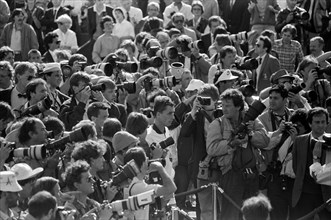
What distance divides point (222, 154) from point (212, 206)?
0.59 m

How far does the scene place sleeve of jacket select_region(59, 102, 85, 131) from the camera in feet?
43.0

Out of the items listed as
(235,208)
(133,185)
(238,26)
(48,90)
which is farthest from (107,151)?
(238,26)

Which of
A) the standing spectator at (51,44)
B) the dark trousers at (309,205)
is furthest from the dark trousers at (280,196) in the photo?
the standing spectator at (51,44)

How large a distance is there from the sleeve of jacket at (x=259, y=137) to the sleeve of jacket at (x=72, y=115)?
2185mm

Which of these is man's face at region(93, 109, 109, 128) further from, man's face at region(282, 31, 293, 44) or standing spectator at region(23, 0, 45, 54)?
standing spectator at region(23, 0, 45, 54)

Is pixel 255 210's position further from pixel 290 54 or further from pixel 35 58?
pixel 290 54

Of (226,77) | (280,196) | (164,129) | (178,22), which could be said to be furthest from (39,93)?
(178,22)

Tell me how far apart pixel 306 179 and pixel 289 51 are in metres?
5.34

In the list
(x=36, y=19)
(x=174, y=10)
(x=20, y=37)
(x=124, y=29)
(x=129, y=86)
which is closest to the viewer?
(x=129, y=86)

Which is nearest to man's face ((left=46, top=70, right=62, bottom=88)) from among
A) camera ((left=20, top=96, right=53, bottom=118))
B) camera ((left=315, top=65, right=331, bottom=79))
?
camera ((left=20, top=96, right=53, bottom=118))

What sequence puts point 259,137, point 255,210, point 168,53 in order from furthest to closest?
point 168,53 → point 259,137 → point 255,210

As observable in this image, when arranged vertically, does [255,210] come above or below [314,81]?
above

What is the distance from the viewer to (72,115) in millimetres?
13148

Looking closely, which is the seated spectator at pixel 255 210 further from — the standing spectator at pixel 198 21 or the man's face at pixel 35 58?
the standing spectator at pixel 198 21
